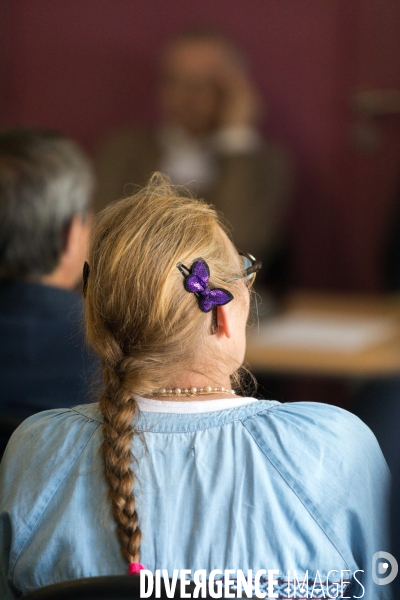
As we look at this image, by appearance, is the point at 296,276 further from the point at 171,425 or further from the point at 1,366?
the point at 171,425

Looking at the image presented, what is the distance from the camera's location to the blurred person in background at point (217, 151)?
3.02 meters

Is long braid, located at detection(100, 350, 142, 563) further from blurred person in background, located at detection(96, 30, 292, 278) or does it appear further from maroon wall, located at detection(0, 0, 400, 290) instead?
maroon wall, located at detection(0, 0, 400, 290)

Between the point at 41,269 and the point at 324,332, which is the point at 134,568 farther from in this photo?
the point at 324,332

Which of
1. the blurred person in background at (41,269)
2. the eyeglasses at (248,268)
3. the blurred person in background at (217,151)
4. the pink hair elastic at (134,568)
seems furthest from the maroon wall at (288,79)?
the pink hair elastic at (134,568)

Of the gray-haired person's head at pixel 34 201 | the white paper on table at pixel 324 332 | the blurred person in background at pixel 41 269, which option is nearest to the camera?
the blurred person in background at pixel 41 269

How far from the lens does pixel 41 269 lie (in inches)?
61.1

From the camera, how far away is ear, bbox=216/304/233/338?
37.1 inches

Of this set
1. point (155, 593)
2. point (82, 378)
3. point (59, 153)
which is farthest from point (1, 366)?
point (155, 593)

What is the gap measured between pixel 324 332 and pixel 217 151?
4.07ft

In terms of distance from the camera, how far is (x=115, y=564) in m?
0.86

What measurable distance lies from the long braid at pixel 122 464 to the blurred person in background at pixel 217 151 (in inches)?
81.9

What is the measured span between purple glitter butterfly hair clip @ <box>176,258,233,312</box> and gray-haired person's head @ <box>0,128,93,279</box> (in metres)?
0.71

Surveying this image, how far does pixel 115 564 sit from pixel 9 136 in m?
1.02

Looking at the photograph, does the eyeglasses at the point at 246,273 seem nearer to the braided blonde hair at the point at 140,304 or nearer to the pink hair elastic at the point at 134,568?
the braided blonde hair at the point at 140,304
